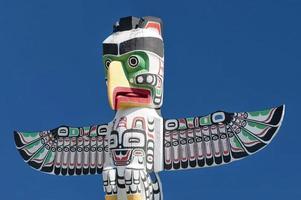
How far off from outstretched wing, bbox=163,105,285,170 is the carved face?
0.72 m

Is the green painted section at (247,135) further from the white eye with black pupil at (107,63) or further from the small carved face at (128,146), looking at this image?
the white eye with black pupil at (107,63)

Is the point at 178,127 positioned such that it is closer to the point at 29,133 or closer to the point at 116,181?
the point at 116,181

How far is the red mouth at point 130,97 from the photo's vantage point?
13508 millimetres

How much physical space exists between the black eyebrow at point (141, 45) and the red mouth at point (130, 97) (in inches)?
31.7

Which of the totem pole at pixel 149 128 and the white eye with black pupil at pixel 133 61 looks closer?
the totem pole at pixel 149 128

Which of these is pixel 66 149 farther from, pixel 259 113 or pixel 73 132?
pixel 259 113

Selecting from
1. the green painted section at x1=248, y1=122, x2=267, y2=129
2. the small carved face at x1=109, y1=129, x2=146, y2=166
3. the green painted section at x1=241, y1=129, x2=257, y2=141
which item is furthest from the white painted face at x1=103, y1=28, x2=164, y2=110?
the green painted section at x1=248, y1=122, x2=267, y2=129

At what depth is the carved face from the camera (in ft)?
44.5

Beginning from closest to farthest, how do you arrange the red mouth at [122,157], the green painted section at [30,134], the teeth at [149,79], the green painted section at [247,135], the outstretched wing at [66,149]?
the red mouth at [122,157] → the green painted section at [247,135] → the teeth at [149,79] → the outstretched wing at [66,149] → the green painted section at [30,134]

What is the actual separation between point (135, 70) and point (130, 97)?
1.79ft

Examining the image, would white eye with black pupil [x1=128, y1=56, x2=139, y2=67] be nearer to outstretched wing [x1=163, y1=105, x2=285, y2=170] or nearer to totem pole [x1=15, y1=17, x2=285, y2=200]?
totem pole [x1=15, y1=17, x2=285, y2=200]

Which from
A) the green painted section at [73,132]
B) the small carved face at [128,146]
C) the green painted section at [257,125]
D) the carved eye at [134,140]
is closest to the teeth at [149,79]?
the small carved face at [128,146]

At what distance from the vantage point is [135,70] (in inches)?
540

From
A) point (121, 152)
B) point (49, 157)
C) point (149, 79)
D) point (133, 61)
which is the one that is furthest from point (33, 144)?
point (149, 79)
